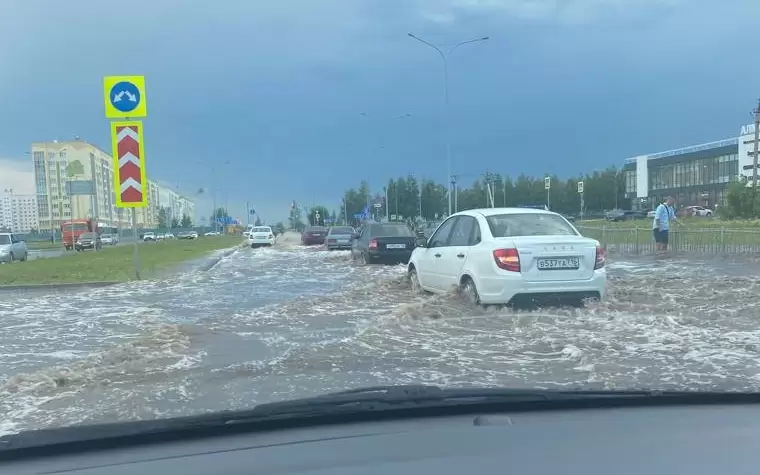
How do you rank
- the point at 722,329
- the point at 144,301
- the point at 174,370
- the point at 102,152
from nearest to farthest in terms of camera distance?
the point at 174,370
the point at 722,329
the point at 144,301
the point at 102,152

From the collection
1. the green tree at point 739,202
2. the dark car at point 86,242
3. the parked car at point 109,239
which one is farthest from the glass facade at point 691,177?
the dark car at point 86,242

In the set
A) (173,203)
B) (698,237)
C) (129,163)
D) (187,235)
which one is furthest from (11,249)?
(173,203)

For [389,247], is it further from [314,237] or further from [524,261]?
[314,237]

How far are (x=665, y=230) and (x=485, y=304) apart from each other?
47.4 ft

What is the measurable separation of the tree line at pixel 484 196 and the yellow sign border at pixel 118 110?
1271 inches

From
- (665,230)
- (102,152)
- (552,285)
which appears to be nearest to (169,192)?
(102,152)

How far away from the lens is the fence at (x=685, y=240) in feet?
65.5

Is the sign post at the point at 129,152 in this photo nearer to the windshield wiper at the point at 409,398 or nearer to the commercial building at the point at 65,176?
the windshield wiper at the point at 409,398

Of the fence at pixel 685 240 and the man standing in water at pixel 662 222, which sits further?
the man standing in water at pixel 662 222

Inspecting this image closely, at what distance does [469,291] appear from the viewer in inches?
377

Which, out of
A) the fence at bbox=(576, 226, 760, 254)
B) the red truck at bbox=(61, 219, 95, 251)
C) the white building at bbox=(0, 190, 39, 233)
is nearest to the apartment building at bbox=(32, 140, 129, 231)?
the red truck at bbox=(61, 219, 95, 251)

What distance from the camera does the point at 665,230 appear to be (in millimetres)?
21547

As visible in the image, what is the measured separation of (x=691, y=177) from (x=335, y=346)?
102 metres

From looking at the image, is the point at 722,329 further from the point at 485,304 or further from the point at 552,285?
the point at 485,304
